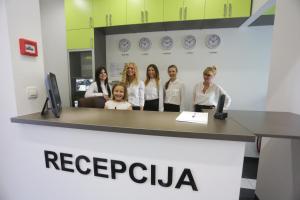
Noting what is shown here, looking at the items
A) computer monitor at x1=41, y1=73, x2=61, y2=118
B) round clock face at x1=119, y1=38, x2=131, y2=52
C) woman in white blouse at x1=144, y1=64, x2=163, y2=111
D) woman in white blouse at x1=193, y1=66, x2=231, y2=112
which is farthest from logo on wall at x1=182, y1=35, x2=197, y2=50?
computer monitor at x1=41, y1=73, x2=61, y2=118

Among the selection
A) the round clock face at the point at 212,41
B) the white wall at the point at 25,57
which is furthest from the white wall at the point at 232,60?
the white wall at the point at 25,57

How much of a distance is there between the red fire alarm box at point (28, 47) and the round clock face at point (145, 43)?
223 cm

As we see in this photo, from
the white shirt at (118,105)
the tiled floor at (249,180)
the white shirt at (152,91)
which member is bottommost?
the tiled floor at (249,180)

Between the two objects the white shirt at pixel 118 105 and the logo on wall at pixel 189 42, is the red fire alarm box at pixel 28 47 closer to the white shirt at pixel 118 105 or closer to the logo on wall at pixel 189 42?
the white shirt at pixel 118 105

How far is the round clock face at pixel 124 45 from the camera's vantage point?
339cm

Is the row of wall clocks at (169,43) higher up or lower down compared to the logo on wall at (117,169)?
higher up

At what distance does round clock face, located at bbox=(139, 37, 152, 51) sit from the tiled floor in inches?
106

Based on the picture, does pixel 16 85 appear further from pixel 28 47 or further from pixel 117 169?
pixel 117 169

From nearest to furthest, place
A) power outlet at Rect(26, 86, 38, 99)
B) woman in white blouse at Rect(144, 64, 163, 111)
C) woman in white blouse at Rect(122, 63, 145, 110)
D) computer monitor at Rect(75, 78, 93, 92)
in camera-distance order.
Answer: power outlet at Rect(26, 86, 38, 99), woman in white blouse at Rect(122, 63, 145, 110), woman in white blouse at Rect(144, 64, 163, 111), computer monitor at Rect(75, 78, 93, 92)

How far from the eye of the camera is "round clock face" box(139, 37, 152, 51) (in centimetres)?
328

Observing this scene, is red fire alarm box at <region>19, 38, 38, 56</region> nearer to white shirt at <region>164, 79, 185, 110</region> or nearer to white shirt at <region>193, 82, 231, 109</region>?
white shirt at <region>164, 79, 185, 110</region>

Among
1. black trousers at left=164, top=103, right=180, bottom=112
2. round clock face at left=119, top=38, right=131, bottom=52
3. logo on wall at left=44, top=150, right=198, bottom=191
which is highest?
round clock face at left=119, top=38, right=131, bottom=52

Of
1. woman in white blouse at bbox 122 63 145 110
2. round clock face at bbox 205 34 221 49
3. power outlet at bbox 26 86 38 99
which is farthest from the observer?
round clock face at bbox 205 34 221 49

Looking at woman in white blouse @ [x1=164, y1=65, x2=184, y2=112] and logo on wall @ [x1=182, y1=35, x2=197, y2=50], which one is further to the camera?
logo on wall @ [x1=182, y1=35, x2=197, y2=50]
